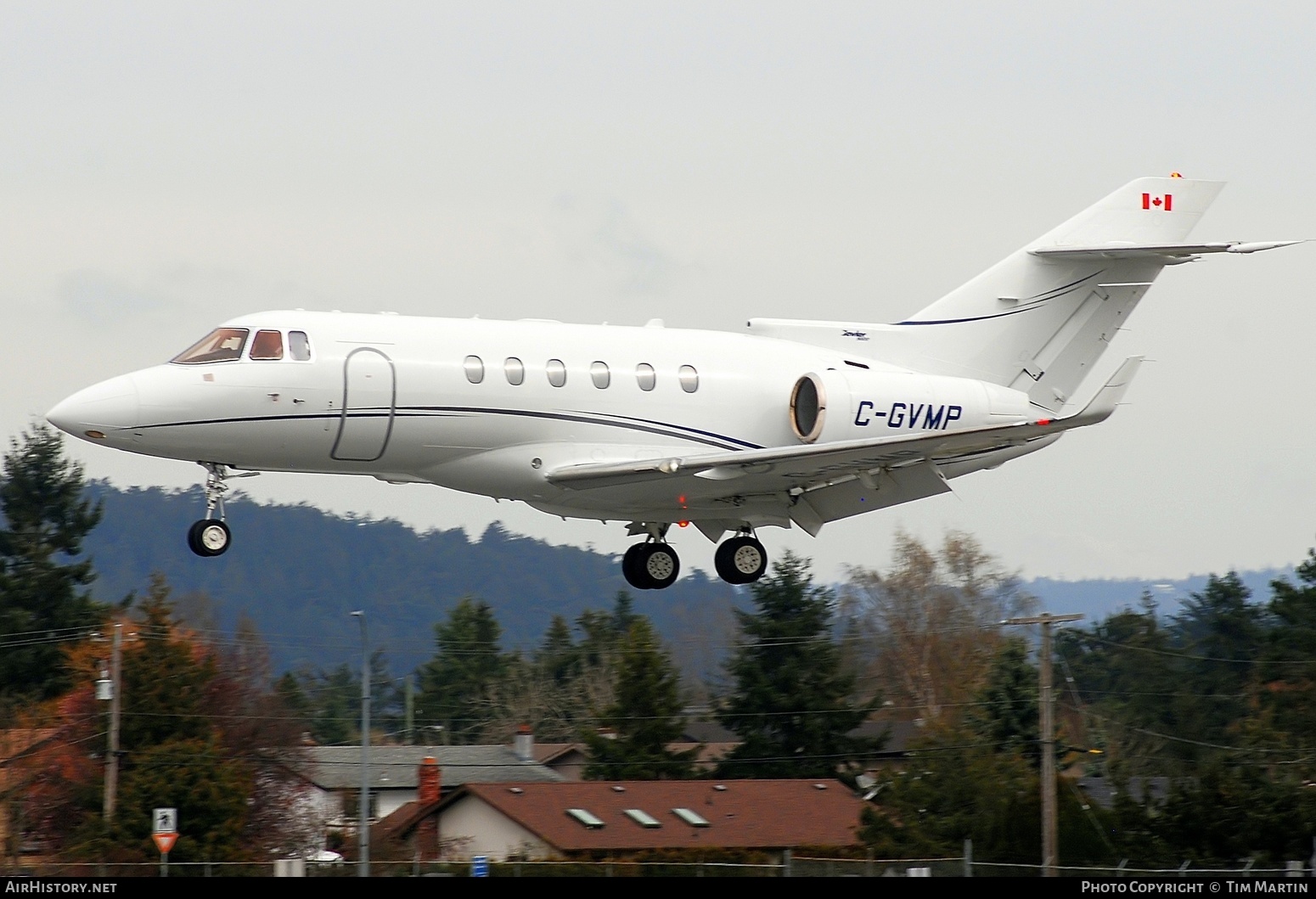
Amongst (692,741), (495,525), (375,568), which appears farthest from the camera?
(375,568)

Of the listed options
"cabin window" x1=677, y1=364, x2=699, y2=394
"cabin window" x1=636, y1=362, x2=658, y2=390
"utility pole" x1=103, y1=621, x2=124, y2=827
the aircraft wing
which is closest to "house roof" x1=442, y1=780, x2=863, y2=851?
"utility pole" x1=103, y1=621, x2=124, y2=827

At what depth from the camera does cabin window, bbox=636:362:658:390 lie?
24812mm

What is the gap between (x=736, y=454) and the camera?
24344 mm

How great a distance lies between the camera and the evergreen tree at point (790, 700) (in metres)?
52.3

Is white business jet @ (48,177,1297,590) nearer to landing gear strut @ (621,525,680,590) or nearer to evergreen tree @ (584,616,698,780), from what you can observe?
landing gear strut @ (621,525,680,590)

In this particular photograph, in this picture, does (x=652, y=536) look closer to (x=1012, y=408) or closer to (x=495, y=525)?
(x=1012, y=408)

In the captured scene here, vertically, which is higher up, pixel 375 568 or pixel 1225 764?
pixel 375 568

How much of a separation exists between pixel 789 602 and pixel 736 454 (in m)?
33.0

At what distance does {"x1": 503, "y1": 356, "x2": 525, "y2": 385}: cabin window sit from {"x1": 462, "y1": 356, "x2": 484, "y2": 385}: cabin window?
327mm

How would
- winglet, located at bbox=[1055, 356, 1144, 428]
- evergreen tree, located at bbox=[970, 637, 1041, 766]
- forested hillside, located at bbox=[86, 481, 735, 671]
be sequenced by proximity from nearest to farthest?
winglet, located at bbox=[1055, 356, 1144, 428], evergreen tree, located at bbox=[970, 637, 1041, 766], forested hillside, located at bbox=[86, 481, 735, 671]

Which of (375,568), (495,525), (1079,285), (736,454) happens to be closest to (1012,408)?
(1079,285)

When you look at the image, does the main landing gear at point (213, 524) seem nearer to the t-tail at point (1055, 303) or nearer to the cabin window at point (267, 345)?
the cabin window at point (267, 345)

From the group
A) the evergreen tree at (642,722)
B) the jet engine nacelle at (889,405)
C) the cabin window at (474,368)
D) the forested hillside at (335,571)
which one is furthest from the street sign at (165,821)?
the forested hillside at (335,571)

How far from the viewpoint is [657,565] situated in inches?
1058
